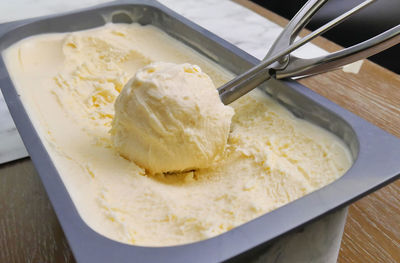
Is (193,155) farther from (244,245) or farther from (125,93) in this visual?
(244,245)

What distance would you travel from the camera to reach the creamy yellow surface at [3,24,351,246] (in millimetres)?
515

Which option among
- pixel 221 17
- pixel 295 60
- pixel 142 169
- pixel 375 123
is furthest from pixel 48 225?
pixel 221 17

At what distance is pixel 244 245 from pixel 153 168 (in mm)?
263

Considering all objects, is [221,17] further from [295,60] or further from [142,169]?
[142,169]

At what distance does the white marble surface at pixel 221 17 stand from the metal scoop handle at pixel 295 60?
368 millimetres

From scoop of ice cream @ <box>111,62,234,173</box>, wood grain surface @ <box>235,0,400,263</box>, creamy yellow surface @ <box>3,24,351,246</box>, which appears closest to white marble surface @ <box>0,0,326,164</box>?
wood grain surface @ <box>235,0,400,263</box>

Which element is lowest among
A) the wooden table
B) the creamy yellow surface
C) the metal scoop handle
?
the wooden table

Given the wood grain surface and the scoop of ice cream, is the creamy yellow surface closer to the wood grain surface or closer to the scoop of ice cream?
the scoop of ice cream

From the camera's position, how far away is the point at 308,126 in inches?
26.4

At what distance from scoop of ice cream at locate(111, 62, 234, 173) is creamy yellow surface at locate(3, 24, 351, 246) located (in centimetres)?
2

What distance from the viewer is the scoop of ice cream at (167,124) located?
63 cm

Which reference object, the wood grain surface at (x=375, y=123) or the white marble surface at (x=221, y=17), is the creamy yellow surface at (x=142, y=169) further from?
the white marble surface at (x=221, y=17)

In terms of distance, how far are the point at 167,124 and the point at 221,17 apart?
2.77ft

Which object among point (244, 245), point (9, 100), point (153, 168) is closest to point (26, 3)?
point (9, 100)
